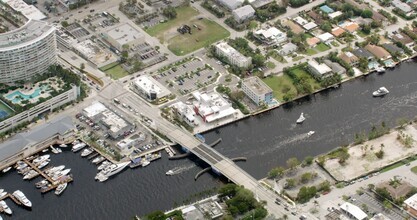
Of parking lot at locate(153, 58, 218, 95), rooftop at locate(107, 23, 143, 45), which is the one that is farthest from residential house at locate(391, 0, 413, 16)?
rooftop at locate(107, 23, 143, 45)

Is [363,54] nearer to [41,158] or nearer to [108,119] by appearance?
[108,119]

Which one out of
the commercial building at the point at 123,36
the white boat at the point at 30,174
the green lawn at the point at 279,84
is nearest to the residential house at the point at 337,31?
the green lawn at the point at 279,84

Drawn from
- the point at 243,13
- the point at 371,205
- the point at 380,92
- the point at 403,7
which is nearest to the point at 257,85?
the point at 380,92

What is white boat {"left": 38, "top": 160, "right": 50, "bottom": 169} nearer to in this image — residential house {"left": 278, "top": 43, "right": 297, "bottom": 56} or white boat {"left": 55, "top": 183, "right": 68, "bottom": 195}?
white boat {"left": 55, "top": 183, "right": 68, "bottom": 195}

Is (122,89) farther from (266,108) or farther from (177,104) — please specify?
(266,108)

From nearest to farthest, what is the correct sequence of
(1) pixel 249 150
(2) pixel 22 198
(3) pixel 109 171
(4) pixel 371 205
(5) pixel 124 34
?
(4) pixel 371 205
(2) pixel 22 198
(3) pixel 109 171
(1) pixel 249 150
(5) pixel 124 34

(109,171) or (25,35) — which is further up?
(25,35)

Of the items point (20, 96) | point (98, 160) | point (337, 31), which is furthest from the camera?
point (337, 31)
